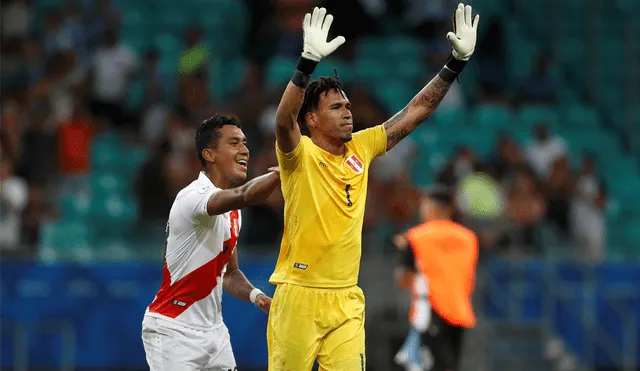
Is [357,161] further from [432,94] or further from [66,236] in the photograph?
[66,236]

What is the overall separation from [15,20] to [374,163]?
21.4 ft

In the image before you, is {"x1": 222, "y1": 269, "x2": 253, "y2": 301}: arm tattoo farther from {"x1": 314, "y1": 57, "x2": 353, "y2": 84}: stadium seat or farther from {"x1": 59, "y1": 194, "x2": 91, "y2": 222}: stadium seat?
{"x1": 314, "y1": 57, "x2": 353, "y2": 84}: stadium seat

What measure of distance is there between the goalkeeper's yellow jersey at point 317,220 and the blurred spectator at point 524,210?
7424 mm

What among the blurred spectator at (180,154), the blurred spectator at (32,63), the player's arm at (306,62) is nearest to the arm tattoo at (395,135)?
the player's arm at (306,62)

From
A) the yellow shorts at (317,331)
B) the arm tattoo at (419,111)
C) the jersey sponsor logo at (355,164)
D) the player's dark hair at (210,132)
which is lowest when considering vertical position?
the yellow shorts at (317,331)

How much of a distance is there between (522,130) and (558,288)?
10.4ft

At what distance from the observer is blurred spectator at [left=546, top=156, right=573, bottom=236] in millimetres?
15336

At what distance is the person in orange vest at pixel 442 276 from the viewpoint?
10633mm

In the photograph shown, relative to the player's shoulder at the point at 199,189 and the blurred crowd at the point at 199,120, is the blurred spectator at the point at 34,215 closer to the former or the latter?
the blurred crowd at the point at 199,120

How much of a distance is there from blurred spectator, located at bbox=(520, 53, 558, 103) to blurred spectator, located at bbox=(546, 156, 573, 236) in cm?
214

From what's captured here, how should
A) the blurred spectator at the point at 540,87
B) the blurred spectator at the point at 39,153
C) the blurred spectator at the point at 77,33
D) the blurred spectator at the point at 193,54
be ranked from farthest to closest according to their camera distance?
the blurred spectator at the point at 540,87
the blurred spectator at the point at 77,33
the blurred spectator at the point at 193,54
the blurred spectator at the point at 39,153

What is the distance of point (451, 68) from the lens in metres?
7.54

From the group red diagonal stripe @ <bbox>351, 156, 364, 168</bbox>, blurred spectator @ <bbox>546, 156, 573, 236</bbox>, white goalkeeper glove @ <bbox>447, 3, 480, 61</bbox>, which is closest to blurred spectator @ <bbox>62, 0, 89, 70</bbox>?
blurred spectator @ <bbox>546, 156, 573, 236</bbox>

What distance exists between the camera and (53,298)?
45.1 ft
